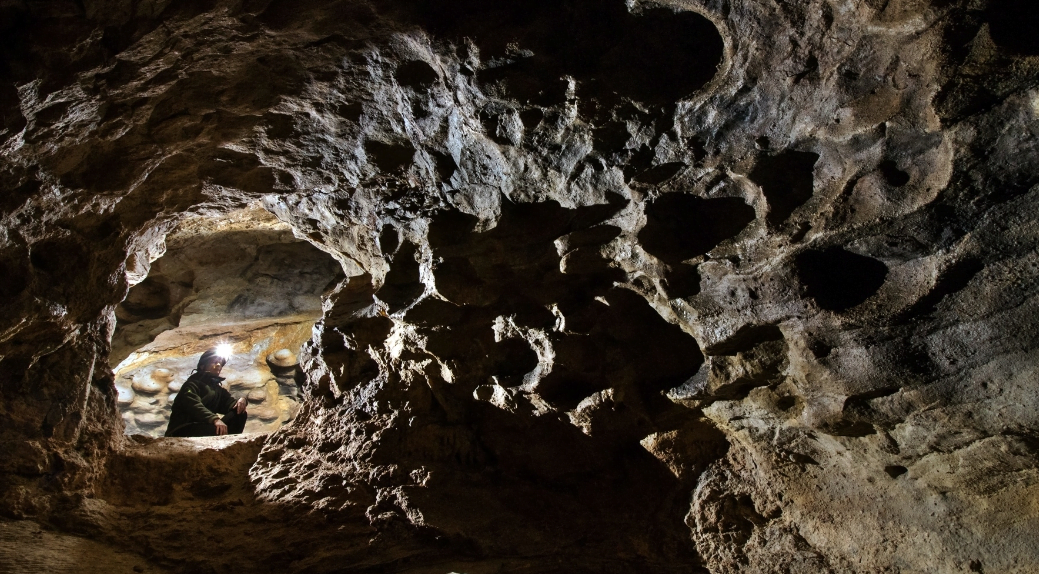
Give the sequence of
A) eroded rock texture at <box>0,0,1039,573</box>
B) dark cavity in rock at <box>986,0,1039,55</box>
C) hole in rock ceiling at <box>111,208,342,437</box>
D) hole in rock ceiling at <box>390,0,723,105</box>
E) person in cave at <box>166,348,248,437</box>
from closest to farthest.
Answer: dark cavity in rock at <box>986,0,1039,55</box>, eroded rock texture at <box>0,0,1039,573</box>, hole in rock ceiling at <box>390,0,723,105</box>, person in cave at <box>166,348,248,437</box>, hole in rock ceiling at <box>111,208,342,437</box>

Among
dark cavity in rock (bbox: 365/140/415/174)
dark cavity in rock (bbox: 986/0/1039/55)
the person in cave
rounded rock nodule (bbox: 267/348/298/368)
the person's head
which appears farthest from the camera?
rounded rock nodule (bbox: 267/348/298/368)

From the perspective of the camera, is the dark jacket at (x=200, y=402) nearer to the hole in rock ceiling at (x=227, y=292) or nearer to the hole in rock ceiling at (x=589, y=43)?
the hole in rock ceiling at (x=227, y=292)

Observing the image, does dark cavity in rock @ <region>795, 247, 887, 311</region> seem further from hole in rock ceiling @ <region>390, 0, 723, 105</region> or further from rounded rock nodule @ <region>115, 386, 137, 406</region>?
rounded rock nodule @ <region>115, 386, 137, 406</region>

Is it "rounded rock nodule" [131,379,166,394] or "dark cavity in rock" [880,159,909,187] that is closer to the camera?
"dark cavity in rock" [880,159,909,187]

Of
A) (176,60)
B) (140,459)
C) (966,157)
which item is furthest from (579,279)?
(140,459)

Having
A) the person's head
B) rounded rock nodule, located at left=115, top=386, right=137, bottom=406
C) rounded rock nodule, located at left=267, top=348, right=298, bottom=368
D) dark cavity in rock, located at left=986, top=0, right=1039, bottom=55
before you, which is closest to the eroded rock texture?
dark cavity in rock, located at left=986, top=0, right=1039, bottom=55

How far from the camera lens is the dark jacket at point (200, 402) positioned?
4766 mm

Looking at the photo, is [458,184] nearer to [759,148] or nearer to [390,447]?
[759,148]

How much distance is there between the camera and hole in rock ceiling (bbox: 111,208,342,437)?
4941mm

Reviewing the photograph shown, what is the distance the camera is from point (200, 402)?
4.90 m

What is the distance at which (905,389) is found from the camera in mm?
1846

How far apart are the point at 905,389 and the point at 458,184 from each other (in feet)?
5.69

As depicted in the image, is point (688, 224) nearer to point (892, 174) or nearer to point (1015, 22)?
point (892, 174)

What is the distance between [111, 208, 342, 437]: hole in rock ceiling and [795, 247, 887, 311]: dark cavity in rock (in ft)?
10.7
